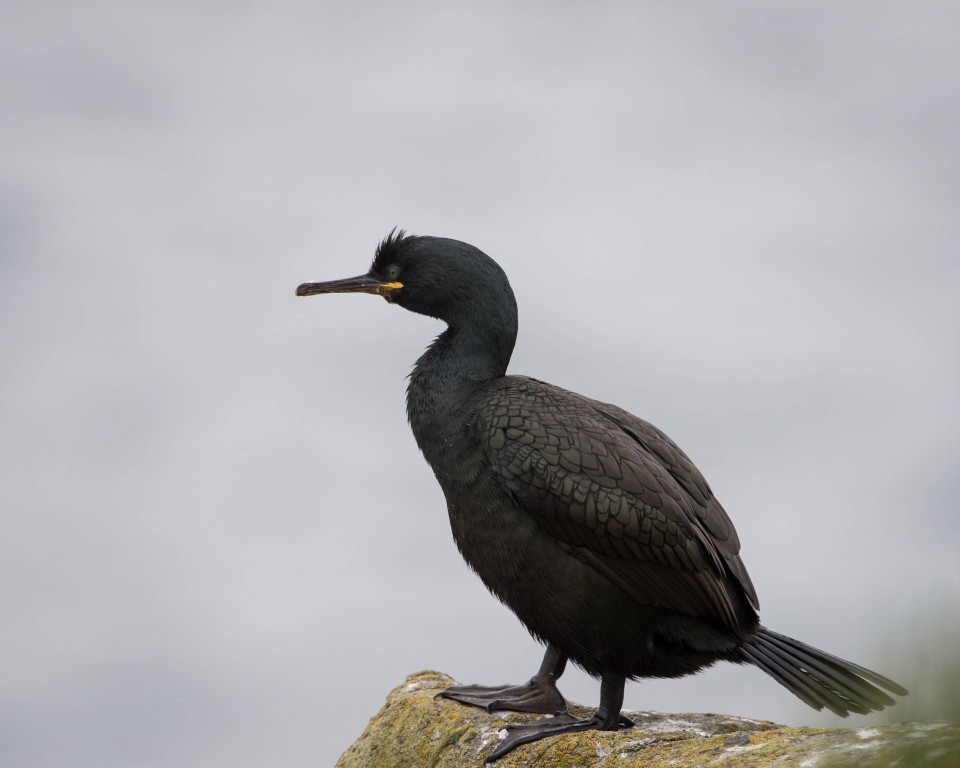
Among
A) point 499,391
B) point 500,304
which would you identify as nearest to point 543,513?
point 499,391

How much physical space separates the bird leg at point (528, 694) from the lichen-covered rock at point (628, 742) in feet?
0.17

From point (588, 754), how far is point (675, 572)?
93 cm

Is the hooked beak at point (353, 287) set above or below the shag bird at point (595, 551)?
above

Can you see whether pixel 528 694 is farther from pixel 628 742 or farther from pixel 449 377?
pixel 449 377

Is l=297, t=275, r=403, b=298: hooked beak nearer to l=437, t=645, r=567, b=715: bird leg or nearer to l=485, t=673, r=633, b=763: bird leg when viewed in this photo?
l=437, t=645, r=567, b=715: bird leg

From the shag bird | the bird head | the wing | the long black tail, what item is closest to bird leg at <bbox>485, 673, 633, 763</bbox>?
the shag bird

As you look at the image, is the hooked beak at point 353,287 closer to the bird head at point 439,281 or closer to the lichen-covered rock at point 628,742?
the bird head at point 439,281

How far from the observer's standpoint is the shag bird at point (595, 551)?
5867 mm

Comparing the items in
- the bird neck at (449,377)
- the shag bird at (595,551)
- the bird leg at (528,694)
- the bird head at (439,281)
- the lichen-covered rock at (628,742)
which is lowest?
the lichen-covered rock at (628,742)

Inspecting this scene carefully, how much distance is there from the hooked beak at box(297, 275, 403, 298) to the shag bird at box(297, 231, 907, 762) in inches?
36.8

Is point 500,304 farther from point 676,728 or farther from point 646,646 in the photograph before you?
point 676,728

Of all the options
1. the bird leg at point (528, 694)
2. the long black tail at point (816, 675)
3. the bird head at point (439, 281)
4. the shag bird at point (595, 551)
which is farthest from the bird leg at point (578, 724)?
the bird head at point (439, 281)

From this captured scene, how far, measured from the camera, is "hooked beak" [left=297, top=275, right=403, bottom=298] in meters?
7.25

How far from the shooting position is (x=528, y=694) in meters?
6.38
